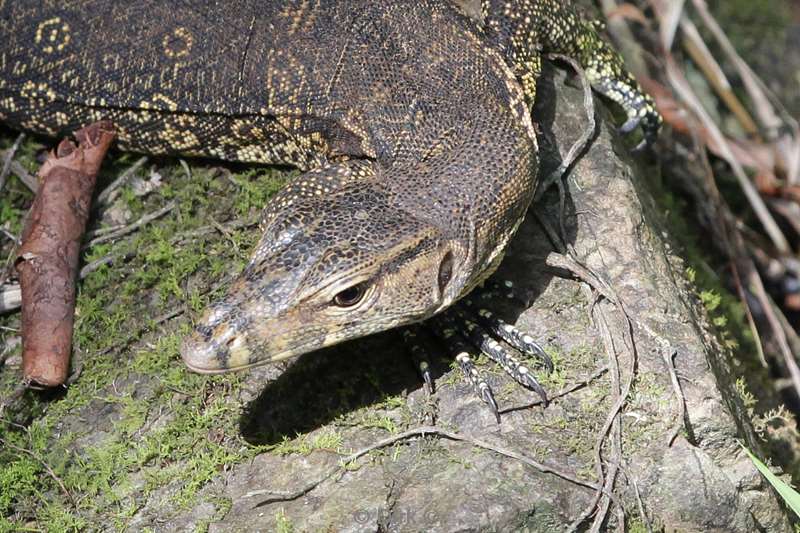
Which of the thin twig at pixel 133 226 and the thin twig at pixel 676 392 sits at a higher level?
the thin twig at pixel 676 392

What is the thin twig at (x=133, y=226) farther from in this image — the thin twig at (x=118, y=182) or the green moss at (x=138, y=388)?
the thin twig at (x=118, y=182)

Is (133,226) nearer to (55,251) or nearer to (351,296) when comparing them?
(55,251)

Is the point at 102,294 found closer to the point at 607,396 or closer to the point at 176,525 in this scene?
the point at 176,525

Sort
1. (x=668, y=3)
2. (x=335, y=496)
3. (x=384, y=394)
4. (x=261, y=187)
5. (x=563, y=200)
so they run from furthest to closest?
(x=668, y=3), (x=261, y=187), (x=563, y=200), (x=384, y=394), (x=335, y=496)

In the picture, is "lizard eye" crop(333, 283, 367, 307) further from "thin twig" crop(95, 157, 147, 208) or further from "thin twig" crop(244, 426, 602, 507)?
"thin twig" crop(95, 157, 147, 208)

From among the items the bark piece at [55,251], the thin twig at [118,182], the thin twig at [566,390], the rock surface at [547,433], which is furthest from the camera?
the thin twig at [118,182]

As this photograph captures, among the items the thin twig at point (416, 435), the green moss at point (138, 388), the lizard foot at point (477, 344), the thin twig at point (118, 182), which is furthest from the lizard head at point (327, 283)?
the thin twig at point (118, 182)

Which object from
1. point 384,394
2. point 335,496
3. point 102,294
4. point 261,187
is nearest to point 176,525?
point 335,496
